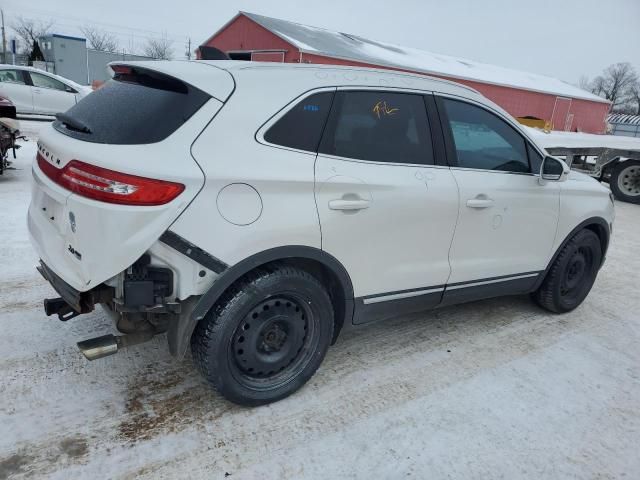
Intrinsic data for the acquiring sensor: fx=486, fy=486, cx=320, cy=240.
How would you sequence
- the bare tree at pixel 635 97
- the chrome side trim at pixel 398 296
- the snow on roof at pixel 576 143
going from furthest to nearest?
the bare tree at pixel 635 97 < the snow on roof at pixel 576 143 < the chrome side trim at pixel 398 296

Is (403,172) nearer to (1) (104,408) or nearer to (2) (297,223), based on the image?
(2) (297,223)

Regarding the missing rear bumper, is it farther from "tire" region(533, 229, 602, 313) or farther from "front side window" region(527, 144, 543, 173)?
"tire" region(533, 229, 602, 313)

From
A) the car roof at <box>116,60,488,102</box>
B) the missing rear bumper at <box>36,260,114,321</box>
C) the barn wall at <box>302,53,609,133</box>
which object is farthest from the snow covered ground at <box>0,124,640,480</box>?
the barn wall at <box>302,53,609,133</box>

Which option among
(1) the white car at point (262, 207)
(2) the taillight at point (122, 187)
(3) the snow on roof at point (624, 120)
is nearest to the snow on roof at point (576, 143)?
(1) the white car at point (262, 207)

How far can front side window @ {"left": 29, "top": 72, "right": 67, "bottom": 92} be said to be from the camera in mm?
13992

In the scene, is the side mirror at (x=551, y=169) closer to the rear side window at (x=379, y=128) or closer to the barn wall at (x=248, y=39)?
the rear side window at (x=379, y=128)

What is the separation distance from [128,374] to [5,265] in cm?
221

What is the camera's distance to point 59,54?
35812 mm

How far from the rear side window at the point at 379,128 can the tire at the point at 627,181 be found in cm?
997

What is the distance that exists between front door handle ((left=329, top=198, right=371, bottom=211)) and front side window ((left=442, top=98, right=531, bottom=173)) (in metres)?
0.95

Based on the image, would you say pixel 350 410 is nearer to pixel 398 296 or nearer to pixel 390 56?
pixel 398 296

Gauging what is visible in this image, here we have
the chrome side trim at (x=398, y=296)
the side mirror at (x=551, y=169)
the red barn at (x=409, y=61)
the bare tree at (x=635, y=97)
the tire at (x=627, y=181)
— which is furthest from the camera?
the bare tree at (x=635, y=97)

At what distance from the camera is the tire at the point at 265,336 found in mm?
2516

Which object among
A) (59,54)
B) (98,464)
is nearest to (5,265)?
(98,464)
